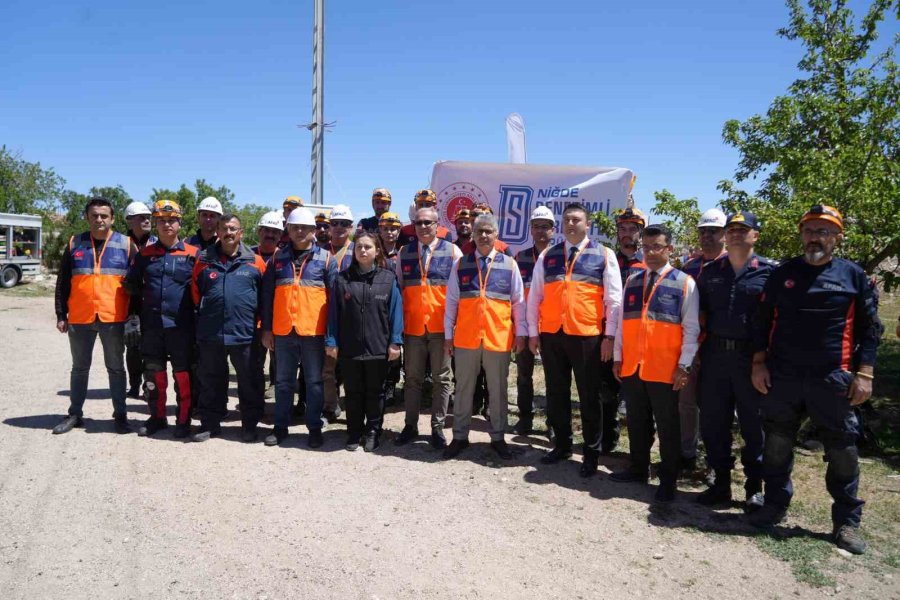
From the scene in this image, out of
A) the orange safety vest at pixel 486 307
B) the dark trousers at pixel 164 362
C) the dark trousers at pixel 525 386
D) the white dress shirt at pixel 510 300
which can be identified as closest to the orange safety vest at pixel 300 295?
the dark trousers at pixel 164 362

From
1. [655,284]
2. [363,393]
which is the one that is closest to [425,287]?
[363,393]

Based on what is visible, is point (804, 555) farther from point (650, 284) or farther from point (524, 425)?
point (524, 425)

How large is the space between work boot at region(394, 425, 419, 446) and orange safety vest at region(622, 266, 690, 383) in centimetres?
231

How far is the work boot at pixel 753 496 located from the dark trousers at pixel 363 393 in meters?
3.27

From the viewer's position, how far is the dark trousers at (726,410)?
4801 mm

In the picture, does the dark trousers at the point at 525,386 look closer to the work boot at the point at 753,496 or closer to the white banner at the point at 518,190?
the work boot at the point at 753,496

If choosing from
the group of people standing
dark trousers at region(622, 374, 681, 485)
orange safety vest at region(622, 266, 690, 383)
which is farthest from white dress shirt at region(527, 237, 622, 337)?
dark trousers at region(622, 374, 681, 485)

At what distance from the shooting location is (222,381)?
622cm

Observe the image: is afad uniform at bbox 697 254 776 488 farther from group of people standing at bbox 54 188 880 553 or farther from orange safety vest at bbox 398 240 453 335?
orange safety vest at bbox 398 240 453 335

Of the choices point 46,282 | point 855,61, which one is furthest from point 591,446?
point 46,282

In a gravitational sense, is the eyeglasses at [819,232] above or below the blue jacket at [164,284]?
above

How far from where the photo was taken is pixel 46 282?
24.8m

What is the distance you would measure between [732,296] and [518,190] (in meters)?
5.19

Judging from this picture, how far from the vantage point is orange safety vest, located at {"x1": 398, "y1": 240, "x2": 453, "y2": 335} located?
6043 mm
